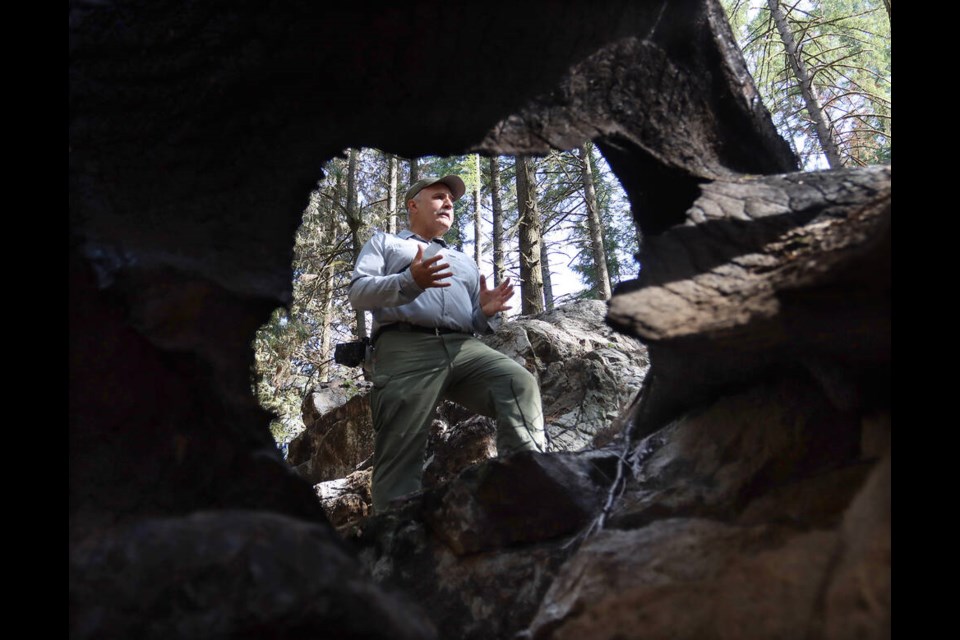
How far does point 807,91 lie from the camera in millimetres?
9102

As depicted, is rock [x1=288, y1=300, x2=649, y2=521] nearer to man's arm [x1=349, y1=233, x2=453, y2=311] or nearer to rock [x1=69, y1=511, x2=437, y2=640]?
man's arm [x1=349, y1=233, x2=453, y2=311]

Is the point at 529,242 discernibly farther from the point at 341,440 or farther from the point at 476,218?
the point at 341,440

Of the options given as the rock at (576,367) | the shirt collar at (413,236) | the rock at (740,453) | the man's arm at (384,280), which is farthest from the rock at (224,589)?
the rock at (576,367)

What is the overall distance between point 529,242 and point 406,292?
7548 millimetres

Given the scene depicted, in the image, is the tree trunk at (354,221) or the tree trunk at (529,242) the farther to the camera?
the tree trunk at (354,221)

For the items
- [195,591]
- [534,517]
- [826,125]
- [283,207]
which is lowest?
[534,517]

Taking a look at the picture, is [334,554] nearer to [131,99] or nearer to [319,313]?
[131,99]

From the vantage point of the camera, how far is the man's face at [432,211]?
4.89m

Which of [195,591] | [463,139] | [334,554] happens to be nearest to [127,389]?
[195,591]

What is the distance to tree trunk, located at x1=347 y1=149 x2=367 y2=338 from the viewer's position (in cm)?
1126

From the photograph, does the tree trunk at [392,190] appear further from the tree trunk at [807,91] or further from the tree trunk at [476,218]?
the tree trunk at [807,91]

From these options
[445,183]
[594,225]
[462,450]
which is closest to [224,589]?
[445,183]

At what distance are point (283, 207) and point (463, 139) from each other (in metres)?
0.82

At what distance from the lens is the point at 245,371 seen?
2.34 meters
